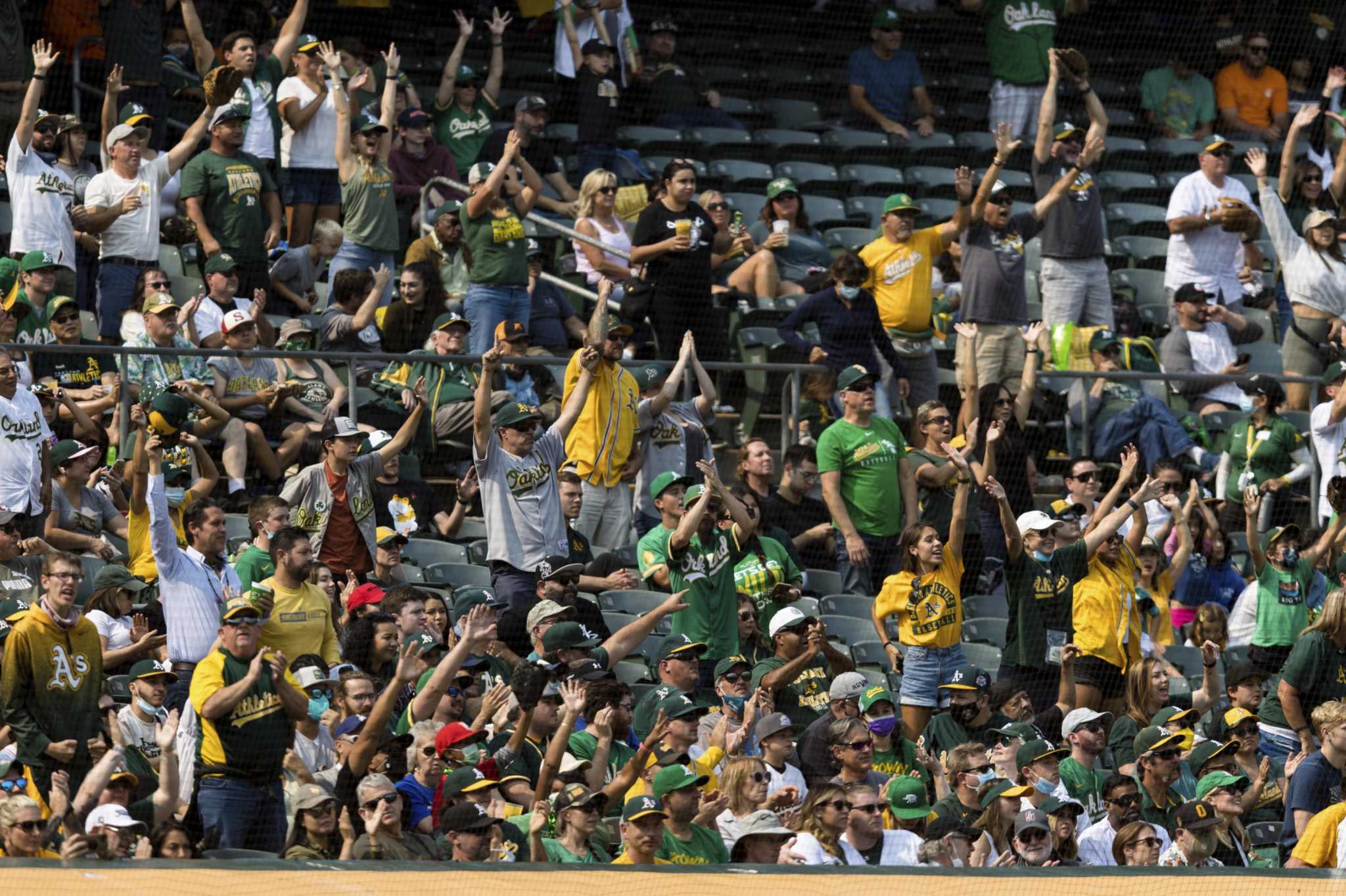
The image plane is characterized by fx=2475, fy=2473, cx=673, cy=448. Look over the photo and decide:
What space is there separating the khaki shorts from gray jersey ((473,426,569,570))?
10.1 ft

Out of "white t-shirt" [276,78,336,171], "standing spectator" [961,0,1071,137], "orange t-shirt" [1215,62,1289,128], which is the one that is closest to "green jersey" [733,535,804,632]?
"white t-shirt" [276,78,336,171]

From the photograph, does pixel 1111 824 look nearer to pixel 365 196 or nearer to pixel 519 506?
pixel 519 506

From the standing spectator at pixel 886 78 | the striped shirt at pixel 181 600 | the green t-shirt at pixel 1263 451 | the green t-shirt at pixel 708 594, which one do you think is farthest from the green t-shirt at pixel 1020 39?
the striped shirt at pixel 181 600

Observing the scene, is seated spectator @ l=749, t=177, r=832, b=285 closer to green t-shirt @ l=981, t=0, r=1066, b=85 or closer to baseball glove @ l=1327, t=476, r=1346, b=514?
green t-shirt @ l=981, t=0, r=1066, b=85

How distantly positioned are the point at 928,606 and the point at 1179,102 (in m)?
8.20

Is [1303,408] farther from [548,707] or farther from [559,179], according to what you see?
[548,707]

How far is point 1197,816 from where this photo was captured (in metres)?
9.95

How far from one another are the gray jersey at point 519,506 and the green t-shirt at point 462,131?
4.37 metres

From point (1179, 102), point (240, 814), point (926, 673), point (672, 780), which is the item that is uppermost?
point (1179, 102)

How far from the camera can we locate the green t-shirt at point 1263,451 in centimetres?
1319

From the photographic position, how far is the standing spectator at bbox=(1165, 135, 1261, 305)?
1498cm

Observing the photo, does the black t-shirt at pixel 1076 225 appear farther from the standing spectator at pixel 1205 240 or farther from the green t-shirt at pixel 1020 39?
the green t-shirt at pixel 1020 39

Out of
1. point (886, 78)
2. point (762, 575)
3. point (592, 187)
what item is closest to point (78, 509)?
point (762, 575)

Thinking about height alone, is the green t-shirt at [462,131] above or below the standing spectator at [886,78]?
below
